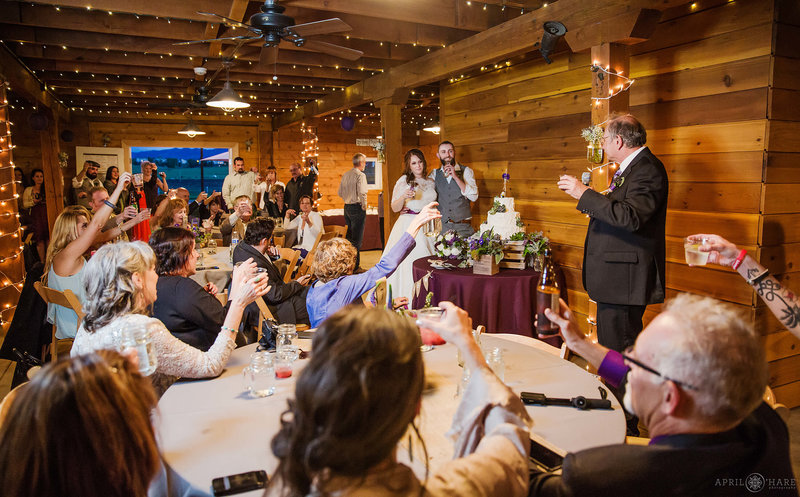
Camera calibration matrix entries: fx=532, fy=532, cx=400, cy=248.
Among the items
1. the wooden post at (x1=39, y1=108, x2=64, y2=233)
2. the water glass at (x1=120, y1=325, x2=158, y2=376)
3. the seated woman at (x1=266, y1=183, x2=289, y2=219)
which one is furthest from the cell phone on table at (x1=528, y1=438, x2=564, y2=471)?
the wooden post at (x1=39, y1=108, x2=64, y2=233)

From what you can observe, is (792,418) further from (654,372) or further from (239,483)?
(239,483)

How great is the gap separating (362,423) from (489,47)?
4630 millimetres

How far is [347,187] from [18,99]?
5.42 meters

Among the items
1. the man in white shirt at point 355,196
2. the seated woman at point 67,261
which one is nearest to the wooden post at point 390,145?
the man in white shirt at point 355,196

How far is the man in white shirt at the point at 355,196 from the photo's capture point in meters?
8.16

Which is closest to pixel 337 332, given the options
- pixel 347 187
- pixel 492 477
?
pixel 492 477

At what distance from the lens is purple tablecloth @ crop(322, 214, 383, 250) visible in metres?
10.0

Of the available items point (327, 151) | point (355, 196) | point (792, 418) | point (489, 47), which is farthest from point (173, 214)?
point (327, 151)

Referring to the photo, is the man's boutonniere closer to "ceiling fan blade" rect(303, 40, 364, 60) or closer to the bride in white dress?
the bride in white dress

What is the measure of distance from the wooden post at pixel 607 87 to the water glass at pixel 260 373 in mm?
2649

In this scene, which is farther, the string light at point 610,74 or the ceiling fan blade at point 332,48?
the ceiling fan blade at point 332,48

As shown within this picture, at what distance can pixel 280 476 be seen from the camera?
839 mm

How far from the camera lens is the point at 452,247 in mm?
4305

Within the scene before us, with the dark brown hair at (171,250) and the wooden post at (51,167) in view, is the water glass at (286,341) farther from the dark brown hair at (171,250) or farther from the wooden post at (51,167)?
the wooden post at (51,167)
